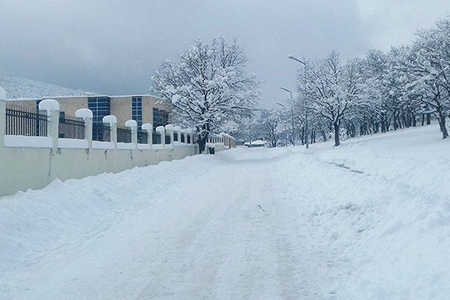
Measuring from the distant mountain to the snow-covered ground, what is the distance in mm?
68800

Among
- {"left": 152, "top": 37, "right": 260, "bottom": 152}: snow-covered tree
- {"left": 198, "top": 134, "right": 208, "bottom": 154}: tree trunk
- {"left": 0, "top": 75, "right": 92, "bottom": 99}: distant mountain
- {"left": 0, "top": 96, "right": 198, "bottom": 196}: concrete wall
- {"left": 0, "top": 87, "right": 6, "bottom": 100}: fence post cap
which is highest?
{"left": 0, "top": 75, "right": 92, "bottom": 99}: distant mountain

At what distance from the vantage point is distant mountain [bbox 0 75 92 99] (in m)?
76.0

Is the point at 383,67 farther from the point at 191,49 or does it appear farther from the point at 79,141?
the point at 79,141

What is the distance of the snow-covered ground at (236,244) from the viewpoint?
5.31 metres

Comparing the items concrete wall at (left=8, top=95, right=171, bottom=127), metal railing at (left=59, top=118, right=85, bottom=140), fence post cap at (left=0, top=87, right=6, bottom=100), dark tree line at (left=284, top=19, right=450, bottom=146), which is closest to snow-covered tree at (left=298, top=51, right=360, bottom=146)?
dark tree line at (left=284, top=19, right=450, bottom=146)

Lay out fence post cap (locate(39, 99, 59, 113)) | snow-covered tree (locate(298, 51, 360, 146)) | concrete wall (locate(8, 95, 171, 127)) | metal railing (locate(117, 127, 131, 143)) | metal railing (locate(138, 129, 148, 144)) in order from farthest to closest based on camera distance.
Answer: concrete wall (locate(8, 95, 171, 127)), snow-covered tree (locate(298, 51, 360, 146)), metal railing (locate(138, 129, 148, 144)), metal railing (locate(117, 127, 131, 143)), fence post cap (locate(39, 99, 59, 113))

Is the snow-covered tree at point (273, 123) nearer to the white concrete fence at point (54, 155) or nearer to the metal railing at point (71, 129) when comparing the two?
the white concrete fence at point (54, 155)

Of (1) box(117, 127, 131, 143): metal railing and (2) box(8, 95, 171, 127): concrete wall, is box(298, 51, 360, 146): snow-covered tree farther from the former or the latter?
(1) box(117, 127, 131, 143): metal railing

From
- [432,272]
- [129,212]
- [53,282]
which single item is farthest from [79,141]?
[432,272]

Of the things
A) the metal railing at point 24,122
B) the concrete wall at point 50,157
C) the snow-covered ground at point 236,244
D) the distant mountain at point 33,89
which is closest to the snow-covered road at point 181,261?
the snow-covered ground at point 236,244

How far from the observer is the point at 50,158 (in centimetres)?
1367

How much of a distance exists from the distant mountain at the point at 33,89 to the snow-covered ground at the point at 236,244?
68.8 m

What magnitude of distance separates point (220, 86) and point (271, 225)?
3253 cm

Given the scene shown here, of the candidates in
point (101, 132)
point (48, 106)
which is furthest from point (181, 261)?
point (101, 132)
